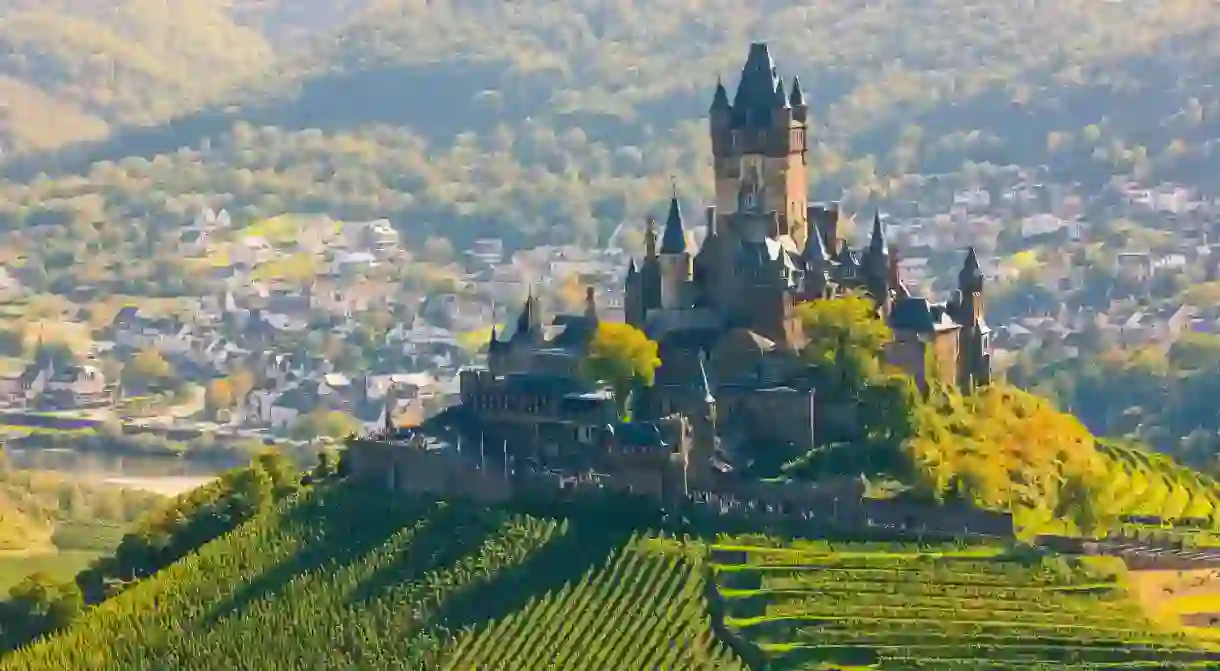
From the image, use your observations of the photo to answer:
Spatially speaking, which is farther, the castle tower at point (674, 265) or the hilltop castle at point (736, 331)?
the castle tower at point (674, 265)

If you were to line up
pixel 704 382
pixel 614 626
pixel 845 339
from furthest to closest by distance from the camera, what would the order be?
pixel 845 339, pixel 704 382, pixel 614 626

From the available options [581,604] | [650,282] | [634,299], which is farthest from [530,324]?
[581,604]

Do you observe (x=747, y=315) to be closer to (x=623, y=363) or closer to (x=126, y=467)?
(x=623, y=363)

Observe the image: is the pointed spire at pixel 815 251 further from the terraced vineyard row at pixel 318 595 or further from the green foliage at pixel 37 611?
the green foliage at pixel 37 611

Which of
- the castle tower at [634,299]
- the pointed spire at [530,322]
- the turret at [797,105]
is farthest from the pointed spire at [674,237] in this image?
the turret at [797,105]

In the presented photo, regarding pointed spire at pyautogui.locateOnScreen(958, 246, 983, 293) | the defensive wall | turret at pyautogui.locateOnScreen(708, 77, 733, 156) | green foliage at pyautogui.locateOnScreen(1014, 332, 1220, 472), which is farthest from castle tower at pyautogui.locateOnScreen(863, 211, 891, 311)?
green foliage at pyautogui.locateOnScreen(1014, 332, 1220, 472)

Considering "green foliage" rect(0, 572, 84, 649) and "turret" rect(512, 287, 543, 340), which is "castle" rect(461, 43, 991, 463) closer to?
"turret" rect(512, 287, 543, 340)

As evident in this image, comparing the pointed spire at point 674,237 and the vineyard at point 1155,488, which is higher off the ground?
the pointed spire at point 674,237
